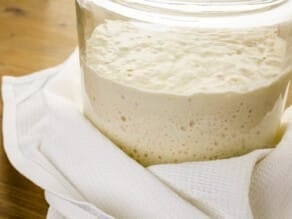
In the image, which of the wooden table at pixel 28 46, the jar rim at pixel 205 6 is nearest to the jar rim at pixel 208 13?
the jar rim at pixel 205 6

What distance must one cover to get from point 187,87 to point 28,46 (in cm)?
33

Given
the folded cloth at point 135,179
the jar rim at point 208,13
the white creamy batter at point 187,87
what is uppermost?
the jar rim at point 208,13

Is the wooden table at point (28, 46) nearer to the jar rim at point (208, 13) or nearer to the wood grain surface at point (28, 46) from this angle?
the wood grain surface at point (28, 46)

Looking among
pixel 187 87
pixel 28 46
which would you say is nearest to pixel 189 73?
pixel 187 87

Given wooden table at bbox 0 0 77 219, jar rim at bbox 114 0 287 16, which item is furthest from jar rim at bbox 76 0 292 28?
wooden table at bbox 0 0 77 219

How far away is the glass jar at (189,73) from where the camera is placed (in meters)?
0.39

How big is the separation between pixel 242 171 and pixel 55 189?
0.13 m

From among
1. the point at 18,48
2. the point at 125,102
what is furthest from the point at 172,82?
the point at 18,48

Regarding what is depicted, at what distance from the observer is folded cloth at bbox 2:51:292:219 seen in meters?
0.38

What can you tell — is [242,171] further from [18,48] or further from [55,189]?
[18,48]

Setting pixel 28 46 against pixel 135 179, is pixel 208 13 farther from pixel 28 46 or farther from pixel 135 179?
pixel 28 46

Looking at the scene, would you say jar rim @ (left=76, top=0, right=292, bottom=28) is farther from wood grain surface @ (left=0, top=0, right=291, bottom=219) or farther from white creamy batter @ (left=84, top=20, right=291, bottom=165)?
wood grain surface @ (left=0, top=0, right=291, bottom=219)

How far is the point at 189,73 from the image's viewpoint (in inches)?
15.4

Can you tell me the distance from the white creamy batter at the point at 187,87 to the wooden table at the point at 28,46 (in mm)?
92
